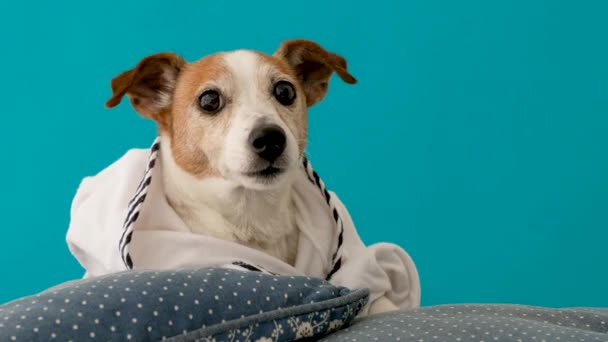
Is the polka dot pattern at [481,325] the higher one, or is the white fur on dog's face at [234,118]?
the white fur on dog's face at [234,118]

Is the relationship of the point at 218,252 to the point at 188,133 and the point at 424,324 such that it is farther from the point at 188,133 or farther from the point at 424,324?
the point at 424,324

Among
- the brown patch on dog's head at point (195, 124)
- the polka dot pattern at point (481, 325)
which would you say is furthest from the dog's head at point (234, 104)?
the polka dot pattern at point (481, 325)

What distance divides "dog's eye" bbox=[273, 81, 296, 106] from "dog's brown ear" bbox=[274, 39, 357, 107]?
0.14m

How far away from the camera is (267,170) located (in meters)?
2.16

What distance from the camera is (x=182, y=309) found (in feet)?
4.34

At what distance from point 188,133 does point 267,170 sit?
10.9 inches

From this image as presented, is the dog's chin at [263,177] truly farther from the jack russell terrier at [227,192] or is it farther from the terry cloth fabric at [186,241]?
the terry cloth fabric at [186,241]

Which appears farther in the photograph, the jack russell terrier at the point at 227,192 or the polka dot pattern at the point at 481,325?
the jack russell terrier at the point at 227,192

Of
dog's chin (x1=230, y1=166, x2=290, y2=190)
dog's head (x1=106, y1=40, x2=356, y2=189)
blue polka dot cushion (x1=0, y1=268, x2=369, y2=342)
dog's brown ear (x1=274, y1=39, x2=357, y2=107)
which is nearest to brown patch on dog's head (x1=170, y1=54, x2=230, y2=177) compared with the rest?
dog's head (x1=106, y1=40, x2=356, y2=189)

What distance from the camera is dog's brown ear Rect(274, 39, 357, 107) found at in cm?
244

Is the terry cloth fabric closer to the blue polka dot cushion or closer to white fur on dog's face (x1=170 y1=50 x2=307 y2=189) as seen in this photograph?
white fur on dog's face (x1=170 y1=50 x2=307 y2=189)

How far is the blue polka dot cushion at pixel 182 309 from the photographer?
1230 mm

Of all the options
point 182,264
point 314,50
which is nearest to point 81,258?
point 182,264

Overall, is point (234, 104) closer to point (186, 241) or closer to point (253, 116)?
point (253, 116)
